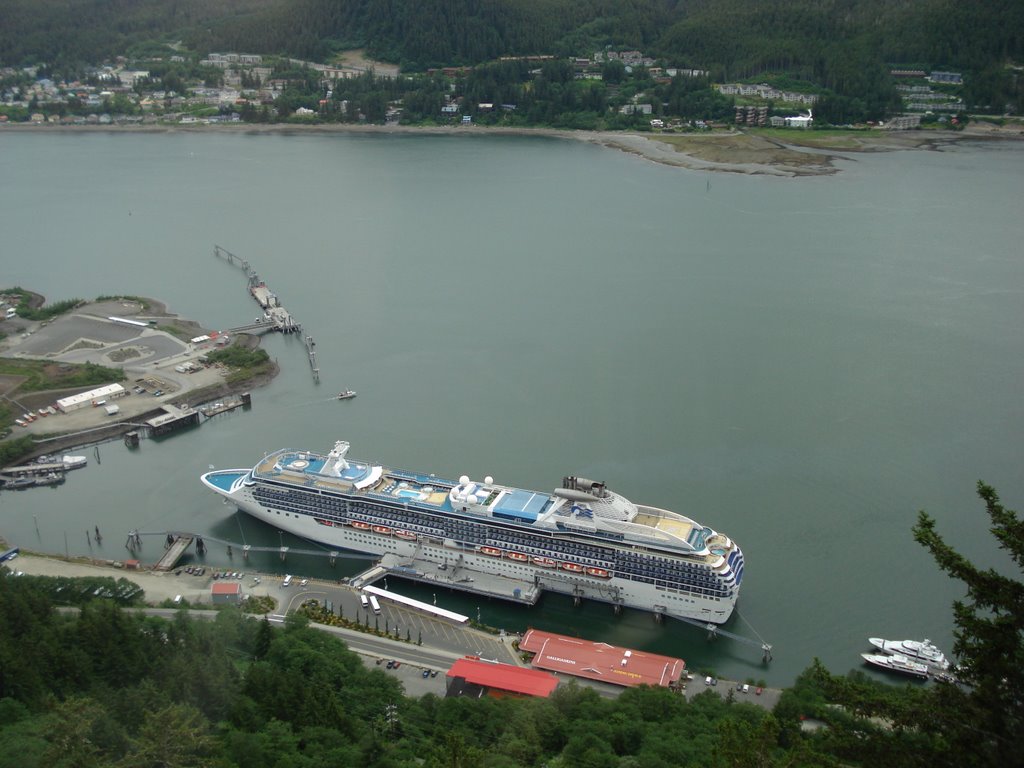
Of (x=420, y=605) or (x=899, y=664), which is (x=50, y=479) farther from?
(x=899, y=664)

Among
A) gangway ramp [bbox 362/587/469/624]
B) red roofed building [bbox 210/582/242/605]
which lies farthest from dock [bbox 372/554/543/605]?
red roofed building [bbox 210/582/242/605]

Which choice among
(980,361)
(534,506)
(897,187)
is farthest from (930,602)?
(897,187)

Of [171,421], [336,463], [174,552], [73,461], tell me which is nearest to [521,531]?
[336,463]

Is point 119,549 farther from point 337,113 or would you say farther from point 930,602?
point 337,113

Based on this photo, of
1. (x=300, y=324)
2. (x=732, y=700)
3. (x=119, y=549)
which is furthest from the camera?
(x=300, y=324)

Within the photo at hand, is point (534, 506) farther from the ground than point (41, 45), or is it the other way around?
point (41, 45)

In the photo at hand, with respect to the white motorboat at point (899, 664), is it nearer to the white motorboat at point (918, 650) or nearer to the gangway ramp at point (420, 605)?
the white motorboat at point (918, 650)
